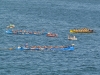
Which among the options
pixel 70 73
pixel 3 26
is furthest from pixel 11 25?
pixel 70 73

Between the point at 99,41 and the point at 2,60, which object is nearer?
the point at 2,60

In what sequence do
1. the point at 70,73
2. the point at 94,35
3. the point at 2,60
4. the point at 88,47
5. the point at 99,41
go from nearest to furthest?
the point at 70,73 < the point at 2,60 < the point at 88,47 < the point at 99,41 < the point at 94,35

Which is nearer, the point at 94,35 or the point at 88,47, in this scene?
the point at 88,47

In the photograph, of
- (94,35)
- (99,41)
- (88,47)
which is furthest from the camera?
(94,35)

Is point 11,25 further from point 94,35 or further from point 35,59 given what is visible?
point 35,59

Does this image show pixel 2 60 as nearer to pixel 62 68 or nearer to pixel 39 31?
pixel 62 68

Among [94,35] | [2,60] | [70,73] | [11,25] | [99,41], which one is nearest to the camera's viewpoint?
[70,73]

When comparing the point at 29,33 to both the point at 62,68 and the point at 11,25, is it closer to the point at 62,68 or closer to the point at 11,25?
the point at 11,25

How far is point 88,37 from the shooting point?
168875mm

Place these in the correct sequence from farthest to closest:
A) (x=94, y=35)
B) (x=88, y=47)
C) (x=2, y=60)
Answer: (x=94, y=35) < (x=88, y=47) < (x=2, y=60)

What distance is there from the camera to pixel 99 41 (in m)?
163

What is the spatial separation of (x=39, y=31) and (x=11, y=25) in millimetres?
15628

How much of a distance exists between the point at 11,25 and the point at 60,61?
196ft

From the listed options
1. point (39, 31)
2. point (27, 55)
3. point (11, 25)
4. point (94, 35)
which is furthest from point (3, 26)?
point (27, 55)
